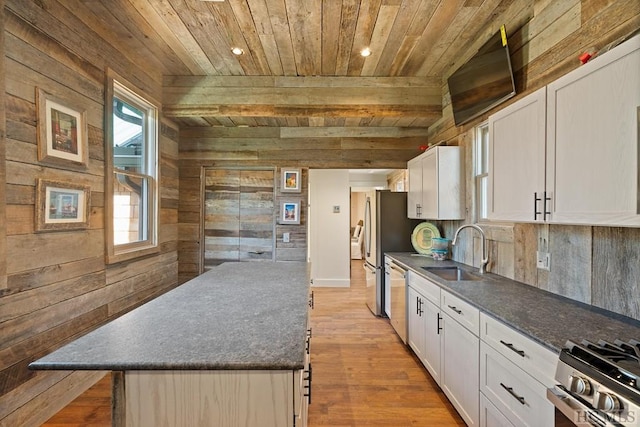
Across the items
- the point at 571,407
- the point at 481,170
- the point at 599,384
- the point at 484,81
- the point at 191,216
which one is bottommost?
the point at 571,407

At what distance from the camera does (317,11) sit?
236cm

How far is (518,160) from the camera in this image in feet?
6.13

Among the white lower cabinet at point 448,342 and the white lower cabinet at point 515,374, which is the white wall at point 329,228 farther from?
the white lower cabinet at point 515,374

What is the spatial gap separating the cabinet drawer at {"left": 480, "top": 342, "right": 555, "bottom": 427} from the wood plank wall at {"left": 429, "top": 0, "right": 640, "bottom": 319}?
0.62 m

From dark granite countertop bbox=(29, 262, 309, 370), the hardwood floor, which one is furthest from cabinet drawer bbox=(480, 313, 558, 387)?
dark granite countertop bbox=(29, 262, 309, 370)

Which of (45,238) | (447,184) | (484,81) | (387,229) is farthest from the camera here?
(387,229)

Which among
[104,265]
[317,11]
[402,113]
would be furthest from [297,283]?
[402,113]

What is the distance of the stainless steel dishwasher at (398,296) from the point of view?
10.6 feet

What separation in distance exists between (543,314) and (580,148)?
0.81 metres

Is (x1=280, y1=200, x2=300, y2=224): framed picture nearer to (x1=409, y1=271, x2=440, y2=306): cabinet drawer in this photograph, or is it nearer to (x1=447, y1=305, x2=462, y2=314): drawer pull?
(x1=409, y1=271, x2=440, y2=306): cabinet drawer

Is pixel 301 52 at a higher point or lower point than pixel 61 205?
higher

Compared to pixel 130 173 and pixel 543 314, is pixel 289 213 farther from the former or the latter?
pixel 543 314

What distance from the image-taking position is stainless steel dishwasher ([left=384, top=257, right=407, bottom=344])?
3.23 metres

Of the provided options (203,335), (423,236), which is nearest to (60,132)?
(203,335)
